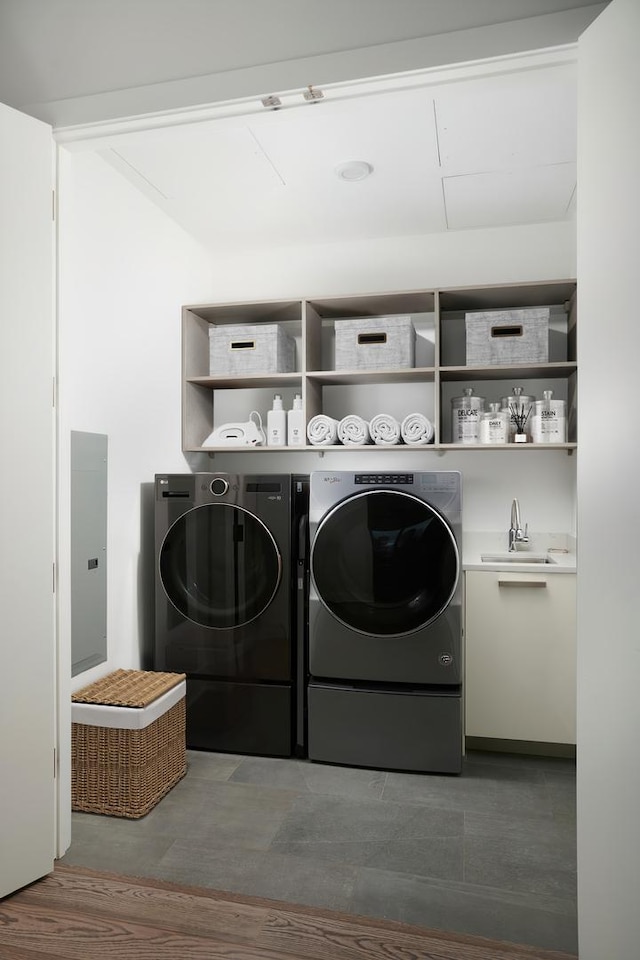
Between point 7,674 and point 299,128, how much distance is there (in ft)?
6.85

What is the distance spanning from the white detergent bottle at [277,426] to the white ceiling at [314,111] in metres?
0.93

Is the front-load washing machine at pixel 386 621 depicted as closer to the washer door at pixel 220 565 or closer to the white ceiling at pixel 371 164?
the washer door at pixel 220 565

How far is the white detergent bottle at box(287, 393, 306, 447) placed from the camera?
3230 millimetres

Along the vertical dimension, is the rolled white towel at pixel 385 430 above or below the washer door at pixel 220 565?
above

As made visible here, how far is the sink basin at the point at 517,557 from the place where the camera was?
10.2 ft

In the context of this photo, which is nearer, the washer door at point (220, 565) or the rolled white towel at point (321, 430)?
the washer door at point (220, 565)

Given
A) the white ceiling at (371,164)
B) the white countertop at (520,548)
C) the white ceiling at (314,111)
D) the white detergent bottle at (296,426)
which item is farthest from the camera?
the white detergent bottle at (296,426)

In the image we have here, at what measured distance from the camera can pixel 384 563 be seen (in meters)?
2.74

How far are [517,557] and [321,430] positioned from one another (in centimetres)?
113

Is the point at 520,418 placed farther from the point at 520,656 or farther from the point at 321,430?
the point at 520,656

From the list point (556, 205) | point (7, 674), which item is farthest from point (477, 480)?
point (7, 674)

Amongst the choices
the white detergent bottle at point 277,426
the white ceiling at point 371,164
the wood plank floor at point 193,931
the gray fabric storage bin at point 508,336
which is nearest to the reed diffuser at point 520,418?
the gray fabric storage bin at point 508,336

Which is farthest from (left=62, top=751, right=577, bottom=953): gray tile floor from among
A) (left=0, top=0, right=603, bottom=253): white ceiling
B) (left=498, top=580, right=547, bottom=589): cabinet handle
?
(left=0, top=0, right=603, bottom=253): white ceiling

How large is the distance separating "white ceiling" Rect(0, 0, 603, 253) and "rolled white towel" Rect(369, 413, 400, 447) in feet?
3.32
